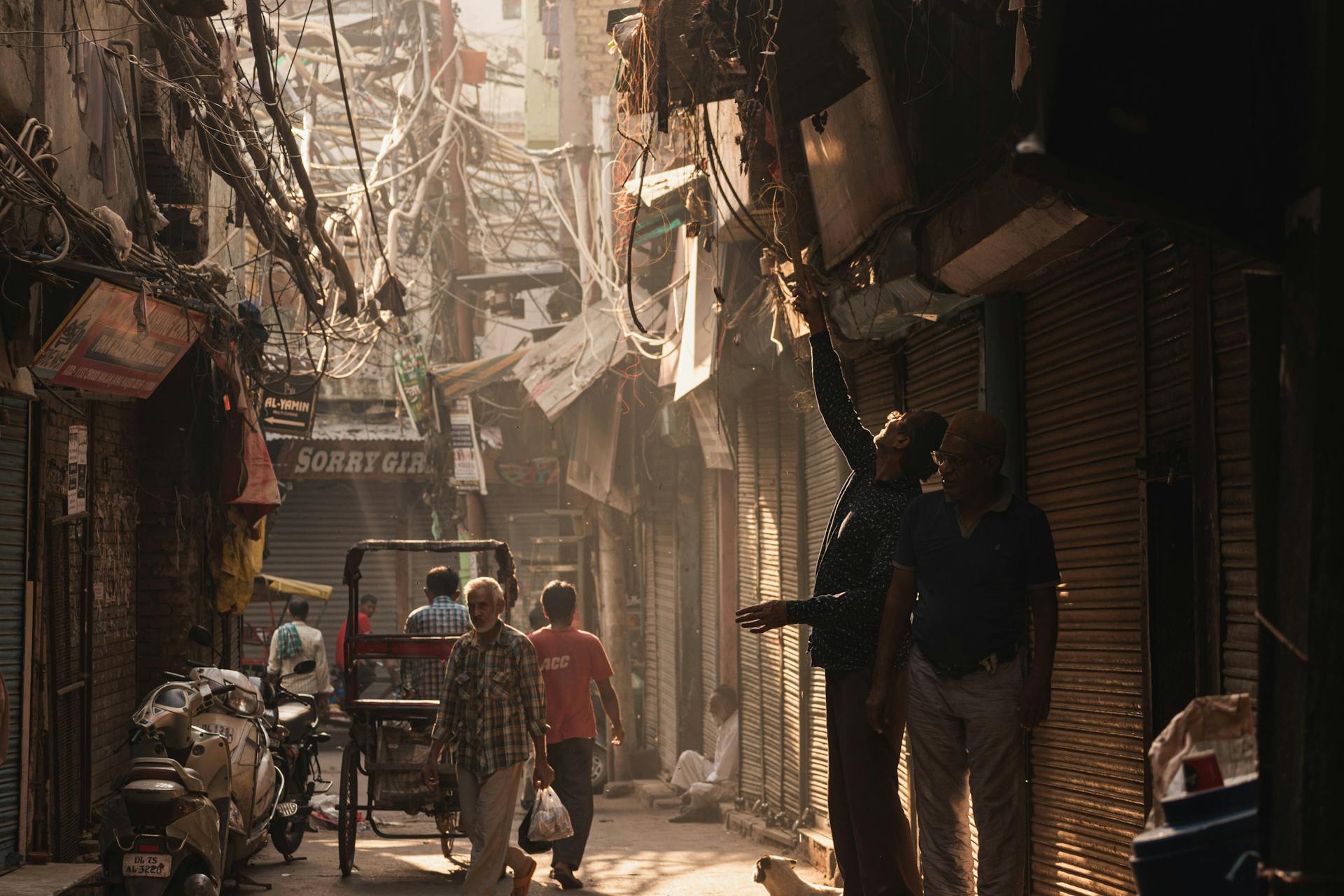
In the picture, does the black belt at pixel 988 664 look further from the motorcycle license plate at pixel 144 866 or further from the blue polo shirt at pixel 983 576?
the motorcycle license plate at pixel 144 866

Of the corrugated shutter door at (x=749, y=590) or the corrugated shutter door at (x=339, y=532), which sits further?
the corrugated shutter door at (x=339, y=532)

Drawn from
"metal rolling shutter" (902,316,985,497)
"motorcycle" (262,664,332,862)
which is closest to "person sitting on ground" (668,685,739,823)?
"motorcycle" (262,664,332,862)

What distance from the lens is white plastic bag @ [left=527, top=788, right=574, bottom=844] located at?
955 centimetres

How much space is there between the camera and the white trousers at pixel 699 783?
14133mm

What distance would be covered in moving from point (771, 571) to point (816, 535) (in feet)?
4.50

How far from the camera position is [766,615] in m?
5.29

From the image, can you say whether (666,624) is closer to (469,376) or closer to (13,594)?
(469,376)

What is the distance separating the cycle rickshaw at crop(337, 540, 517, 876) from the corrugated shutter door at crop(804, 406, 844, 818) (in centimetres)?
270

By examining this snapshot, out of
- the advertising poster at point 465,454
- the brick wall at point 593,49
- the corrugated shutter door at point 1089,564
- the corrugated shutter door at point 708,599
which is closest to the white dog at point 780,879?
the corrugated shutter door at point 1089,564

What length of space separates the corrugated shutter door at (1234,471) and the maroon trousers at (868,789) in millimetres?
1293

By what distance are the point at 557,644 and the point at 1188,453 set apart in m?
6.34

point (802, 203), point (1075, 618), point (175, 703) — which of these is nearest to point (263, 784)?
point (175, 703)

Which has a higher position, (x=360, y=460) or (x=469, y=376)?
(x=469, y=376)

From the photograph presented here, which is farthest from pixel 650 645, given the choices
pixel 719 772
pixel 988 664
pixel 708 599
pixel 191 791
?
pixel 988 664
